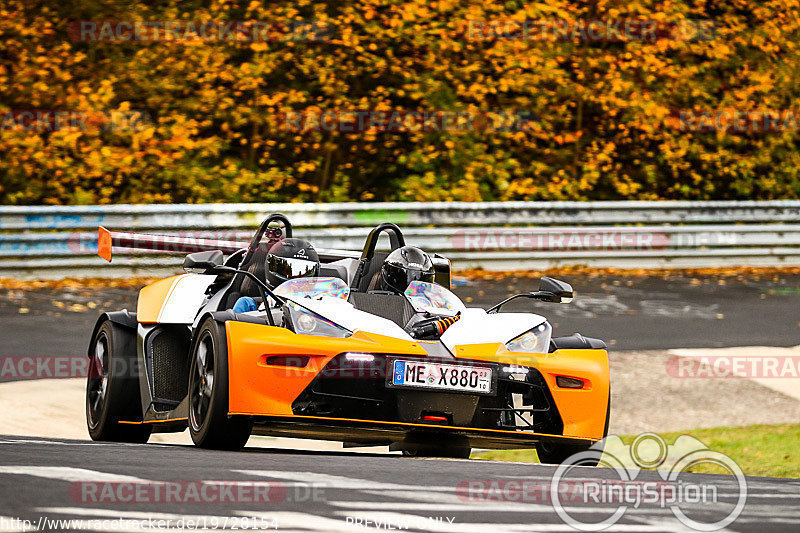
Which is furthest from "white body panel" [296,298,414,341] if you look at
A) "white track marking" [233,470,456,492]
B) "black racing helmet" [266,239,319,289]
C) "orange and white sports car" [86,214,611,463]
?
"white track marking" [233,470,456,492]

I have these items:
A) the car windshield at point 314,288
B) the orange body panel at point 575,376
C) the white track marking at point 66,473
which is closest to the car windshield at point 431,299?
the car windshield at point 314,288

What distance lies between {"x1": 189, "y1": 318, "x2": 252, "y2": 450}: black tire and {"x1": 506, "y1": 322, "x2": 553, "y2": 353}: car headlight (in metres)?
1.51

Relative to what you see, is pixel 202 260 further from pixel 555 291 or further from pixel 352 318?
pixel 555 291

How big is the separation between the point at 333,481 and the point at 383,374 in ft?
4.93

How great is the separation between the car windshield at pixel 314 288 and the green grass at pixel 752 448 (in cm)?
240

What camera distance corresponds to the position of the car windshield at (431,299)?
28.5 ft

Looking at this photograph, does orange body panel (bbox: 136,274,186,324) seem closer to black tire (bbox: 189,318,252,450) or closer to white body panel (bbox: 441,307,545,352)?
black tire (bbox: 189,318,252,450)

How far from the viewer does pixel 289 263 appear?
9.05m

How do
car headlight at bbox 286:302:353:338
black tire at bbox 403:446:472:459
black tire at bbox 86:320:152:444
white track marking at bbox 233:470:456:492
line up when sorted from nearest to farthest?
white track marking at bbox 233:470:456:492
car headlight at bbox 286:302:353:338
black tire at bbox 86:320:152:444
black tire at bbox 403:446:472:459

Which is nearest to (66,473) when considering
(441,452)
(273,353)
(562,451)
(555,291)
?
(273,353)

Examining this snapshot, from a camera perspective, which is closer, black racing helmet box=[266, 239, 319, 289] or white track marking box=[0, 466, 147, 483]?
white track marking box=[0, 466, 147, 483]

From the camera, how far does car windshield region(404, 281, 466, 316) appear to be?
868 cm

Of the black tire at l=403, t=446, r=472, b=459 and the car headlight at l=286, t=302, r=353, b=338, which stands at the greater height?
the car headlight at l=286, t=302, r=353, b=338

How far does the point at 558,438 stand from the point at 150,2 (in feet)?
54.9
